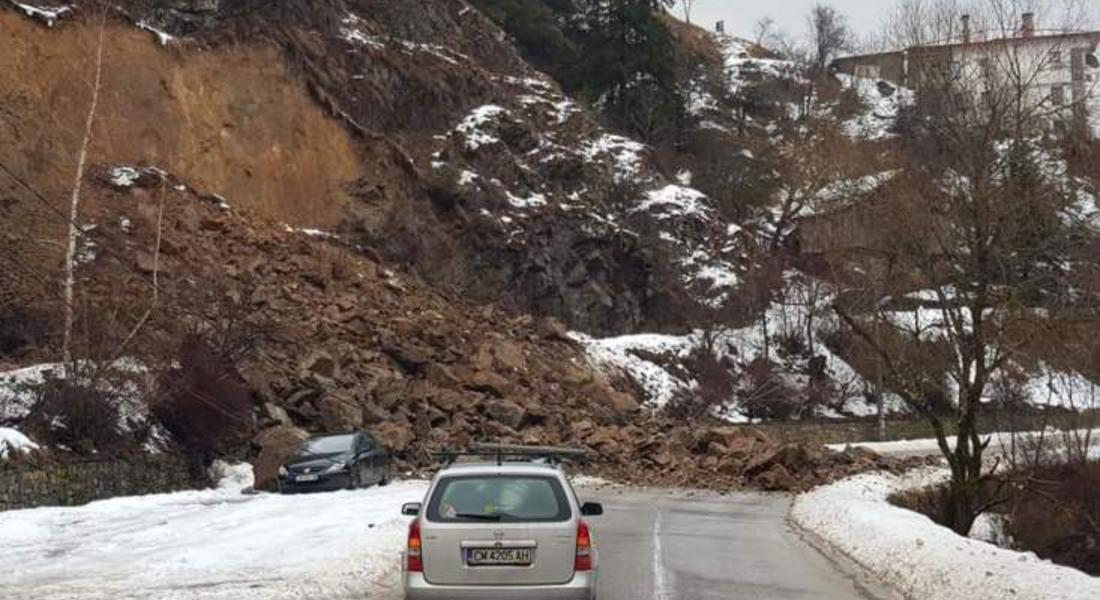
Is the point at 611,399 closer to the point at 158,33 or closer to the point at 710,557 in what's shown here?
the point at 158,33

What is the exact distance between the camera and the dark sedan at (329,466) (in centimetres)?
2491

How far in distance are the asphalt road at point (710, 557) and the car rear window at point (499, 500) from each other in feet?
8.38

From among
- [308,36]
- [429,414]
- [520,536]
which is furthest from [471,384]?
[520,536]

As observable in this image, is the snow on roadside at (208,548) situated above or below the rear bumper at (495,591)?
below

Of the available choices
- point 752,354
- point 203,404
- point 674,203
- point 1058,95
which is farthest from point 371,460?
point 752,354

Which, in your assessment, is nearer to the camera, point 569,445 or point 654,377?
point 569,445

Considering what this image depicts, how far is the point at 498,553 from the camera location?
9859 millimetres

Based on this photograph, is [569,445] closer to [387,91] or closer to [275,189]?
[275,189]

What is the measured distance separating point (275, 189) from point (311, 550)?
31.4 m

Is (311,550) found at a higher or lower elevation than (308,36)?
lower

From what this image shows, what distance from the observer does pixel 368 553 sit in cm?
1475

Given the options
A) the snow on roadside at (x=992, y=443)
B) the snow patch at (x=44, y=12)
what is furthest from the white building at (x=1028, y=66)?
the snow patch at (x=44, y=12)

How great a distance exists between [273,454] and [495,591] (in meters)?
17.0

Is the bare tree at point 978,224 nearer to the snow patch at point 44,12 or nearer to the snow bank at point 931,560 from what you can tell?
the snow bank at point 931,560
